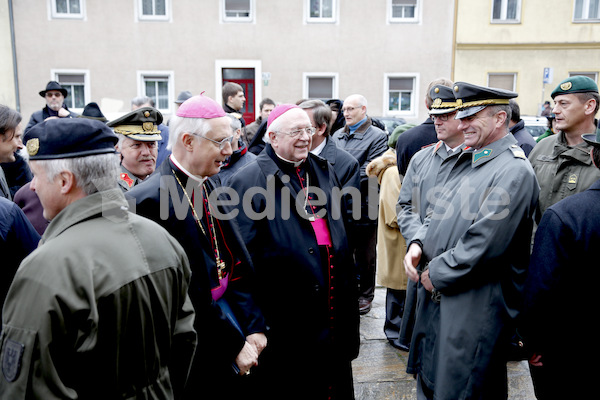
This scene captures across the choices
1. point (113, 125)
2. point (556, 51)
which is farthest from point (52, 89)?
point (556, 51)

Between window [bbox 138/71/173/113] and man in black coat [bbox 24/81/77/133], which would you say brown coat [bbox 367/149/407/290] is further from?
window [bbox 138/71/173/113]

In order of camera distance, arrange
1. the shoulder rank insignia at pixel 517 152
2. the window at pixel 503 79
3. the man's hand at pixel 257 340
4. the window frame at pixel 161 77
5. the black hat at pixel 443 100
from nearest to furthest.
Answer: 1. the man's hand at pixel 257 340
2. the shoulder rank insignia at pixel 517 152
3. the black hat at pixel 443 100
4. the window frame at pixel 161 77
5. the window at pixel 503 79

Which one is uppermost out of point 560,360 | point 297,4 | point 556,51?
point 297,4

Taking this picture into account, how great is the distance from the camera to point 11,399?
140 centimetres

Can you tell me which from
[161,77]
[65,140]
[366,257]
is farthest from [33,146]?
[161,77]

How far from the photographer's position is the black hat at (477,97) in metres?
2.93

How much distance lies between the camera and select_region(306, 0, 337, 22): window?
1958 cm

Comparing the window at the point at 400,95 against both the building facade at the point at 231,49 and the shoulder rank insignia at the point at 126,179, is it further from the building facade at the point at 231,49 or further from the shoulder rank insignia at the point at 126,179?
the shoulder rank insignia at the point at 126,179

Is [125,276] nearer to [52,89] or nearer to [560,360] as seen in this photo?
[560,360]

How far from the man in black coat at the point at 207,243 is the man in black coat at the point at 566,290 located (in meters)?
1.46

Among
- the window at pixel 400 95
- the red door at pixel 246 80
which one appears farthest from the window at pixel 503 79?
the red door at pixel 246 80

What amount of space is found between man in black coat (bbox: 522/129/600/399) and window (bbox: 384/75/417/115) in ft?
60.5

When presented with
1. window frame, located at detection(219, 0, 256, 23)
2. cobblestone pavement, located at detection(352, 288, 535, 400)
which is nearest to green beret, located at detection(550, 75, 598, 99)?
cobblestone pavement, located at detection(352, 288, 535, 400)

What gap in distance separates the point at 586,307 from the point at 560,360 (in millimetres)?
307
